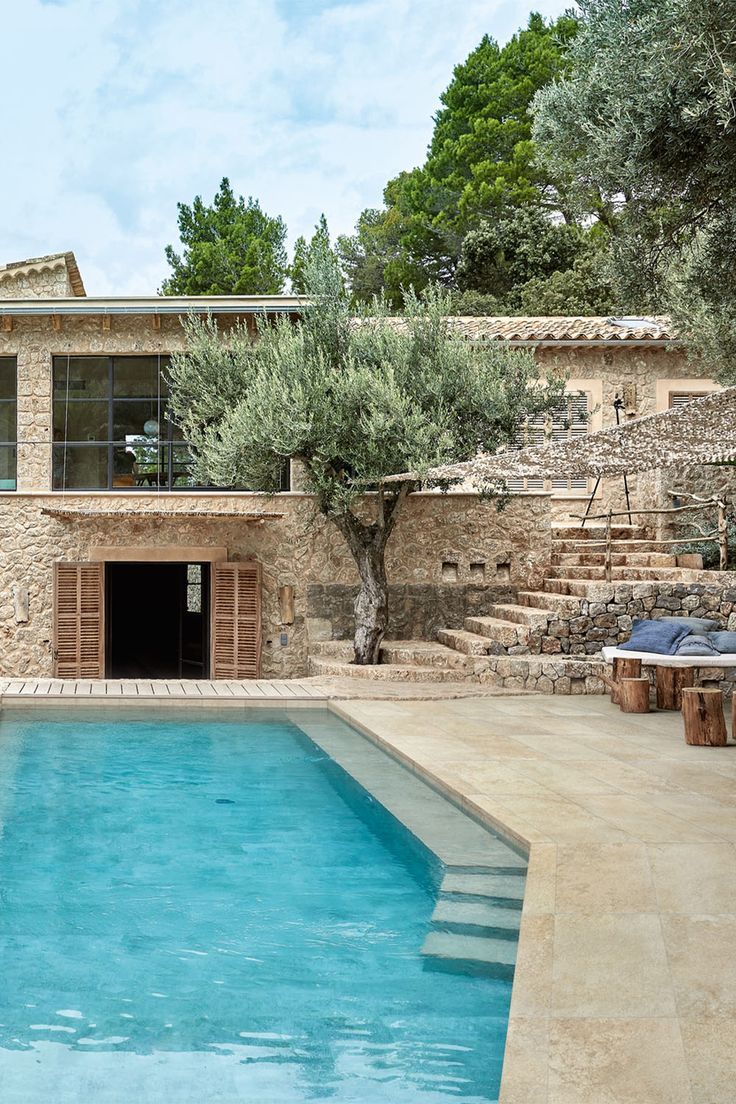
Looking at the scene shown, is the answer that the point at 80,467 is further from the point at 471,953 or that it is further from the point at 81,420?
the point at 471,953

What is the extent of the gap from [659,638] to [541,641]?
1.85m

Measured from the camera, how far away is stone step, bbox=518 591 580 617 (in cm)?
1420

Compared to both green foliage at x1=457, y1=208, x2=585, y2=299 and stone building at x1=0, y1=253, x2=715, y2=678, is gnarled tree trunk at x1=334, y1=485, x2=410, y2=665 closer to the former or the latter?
stone building at x1=0, y1=253, x2=715, y2=678

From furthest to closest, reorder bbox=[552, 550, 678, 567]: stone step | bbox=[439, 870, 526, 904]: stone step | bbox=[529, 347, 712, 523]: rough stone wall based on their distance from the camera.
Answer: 1. bbox=[529, 347, 712, 523]: rough stone wall
2. bbox=[552, 550, 678, 567]: stone step
3. bbox=[439, 870, 526, 904]: stone step

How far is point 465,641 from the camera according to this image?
47.8 ft

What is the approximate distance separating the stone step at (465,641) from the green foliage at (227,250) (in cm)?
2273

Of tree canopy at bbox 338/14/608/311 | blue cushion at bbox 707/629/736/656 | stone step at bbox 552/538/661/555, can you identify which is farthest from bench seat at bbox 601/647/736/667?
tree canopy at bbox 338/14/608/311

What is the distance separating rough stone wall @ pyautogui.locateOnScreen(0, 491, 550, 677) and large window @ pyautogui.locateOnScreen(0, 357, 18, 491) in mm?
450

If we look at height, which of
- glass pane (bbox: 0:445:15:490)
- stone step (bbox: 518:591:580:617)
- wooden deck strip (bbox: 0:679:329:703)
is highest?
glass pane (bbox: 0:445:15:490)

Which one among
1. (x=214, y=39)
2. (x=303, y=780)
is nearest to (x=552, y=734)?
(x=303, y=780)

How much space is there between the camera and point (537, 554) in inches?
673

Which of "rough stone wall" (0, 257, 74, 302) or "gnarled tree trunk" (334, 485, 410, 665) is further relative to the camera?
"rough stone wall" (0, 257, 74, 302)

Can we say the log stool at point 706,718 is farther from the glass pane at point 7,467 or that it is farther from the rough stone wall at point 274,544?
the glass pane at point 7,467

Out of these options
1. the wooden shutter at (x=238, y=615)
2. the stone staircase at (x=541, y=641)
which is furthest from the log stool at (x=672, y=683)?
the wooden shutter at (x=238, y=615)
